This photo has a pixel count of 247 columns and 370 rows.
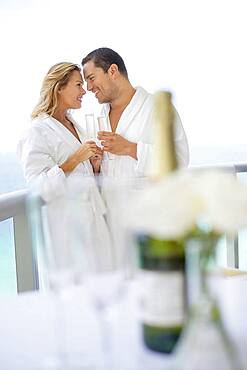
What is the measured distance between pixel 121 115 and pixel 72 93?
9.9 inches

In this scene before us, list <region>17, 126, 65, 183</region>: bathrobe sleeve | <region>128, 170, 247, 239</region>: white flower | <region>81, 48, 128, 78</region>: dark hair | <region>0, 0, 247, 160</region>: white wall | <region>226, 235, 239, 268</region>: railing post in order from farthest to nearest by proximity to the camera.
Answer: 1. <region>0, 0, 247, 160</region>: white wall
2. <region>226, 235, 239, 268</region>: railing post
3. <region>81, 48, 128, 78</region>: dark hair
4. <region>17, 126, 65, 183</region>: bathrobe sleeve
5. <region>128, 170, 247, 239</region>: white flower

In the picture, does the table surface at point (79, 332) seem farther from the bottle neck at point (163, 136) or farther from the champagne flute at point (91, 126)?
the champagne flute at point (91, 126)

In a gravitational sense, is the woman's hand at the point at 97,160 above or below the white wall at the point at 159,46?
below

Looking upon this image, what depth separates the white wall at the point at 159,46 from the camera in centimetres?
314

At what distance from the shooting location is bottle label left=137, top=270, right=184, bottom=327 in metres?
0.77

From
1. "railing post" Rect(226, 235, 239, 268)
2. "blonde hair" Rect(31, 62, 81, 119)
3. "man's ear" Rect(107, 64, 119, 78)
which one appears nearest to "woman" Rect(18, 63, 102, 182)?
"blonde hair" Rect(31, 62, 81, 119)

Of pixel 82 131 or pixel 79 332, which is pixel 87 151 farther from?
pixel 79 332

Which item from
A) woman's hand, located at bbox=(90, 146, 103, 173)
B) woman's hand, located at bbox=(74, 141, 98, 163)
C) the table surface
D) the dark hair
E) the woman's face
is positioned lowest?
the table surface

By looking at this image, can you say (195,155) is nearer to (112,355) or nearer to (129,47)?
(129,47)

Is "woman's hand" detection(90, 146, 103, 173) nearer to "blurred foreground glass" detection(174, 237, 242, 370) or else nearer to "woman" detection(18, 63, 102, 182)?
"woman" detection(18, 63, 102, 182)

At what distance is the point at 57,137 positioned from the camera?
2430mm

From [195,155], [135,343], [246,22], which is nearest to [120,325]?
[135,343]

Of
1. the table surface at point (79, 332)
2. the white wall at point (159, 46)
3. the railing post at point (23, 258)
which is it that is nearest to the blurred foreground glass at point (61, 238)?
the table surface at point (79, 332)

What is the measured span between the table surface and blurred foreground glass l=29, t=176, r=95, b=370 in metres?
0.01
